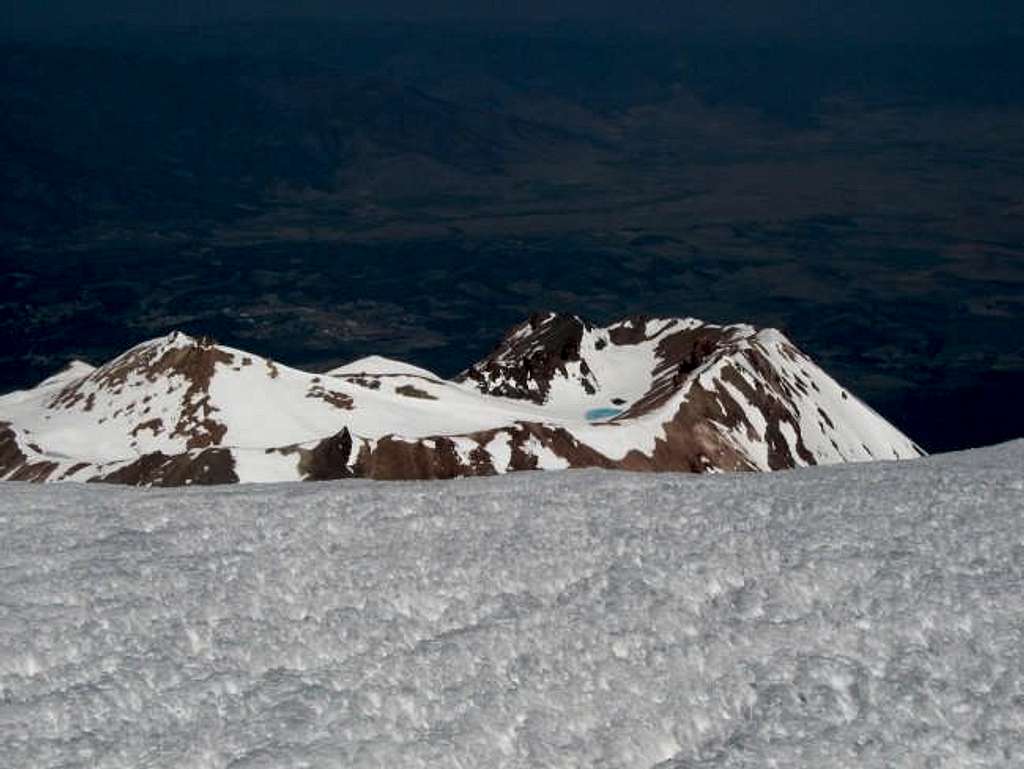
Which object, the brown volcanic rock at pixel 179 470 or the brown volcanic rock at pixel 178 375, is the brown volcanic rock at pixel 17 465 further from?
the brown volcanic rock at pixel 178 375

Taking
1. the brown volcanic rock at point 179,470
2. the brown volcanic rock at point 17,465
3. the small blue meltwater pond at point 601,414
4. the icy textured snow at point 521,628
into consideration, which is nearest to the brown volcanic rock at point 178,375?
the brown volcanic rock at point 17,465

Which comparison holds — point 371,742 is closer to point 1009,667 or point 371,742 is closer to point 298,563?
point 298,563

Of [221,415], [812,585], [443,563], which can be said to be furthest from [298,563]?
[221,415]

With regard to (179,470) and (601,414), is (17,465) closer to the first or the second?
(179,470)

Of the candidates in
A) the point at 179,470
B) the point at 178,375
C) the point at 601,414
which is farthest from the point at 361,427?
the point at 601,414

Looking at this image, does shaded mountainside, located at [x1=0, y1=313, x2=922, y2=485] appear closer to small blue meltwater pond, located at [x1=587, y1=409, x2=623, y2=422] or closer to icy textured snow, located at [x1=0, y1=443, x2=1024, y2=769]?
small blue meltwater pond, located at [x1=587, y1=409, x2=623, y2=422]

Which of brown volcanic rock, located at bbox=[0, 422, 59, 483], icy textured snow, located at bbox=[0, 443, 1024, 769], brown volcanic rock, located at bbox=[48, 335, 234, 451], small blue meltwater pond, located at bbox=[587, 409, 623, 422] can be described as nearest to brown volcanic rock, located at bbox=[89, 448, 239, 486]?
brown volcanic rock, located at bbox=[0, 422, 59, 483]
